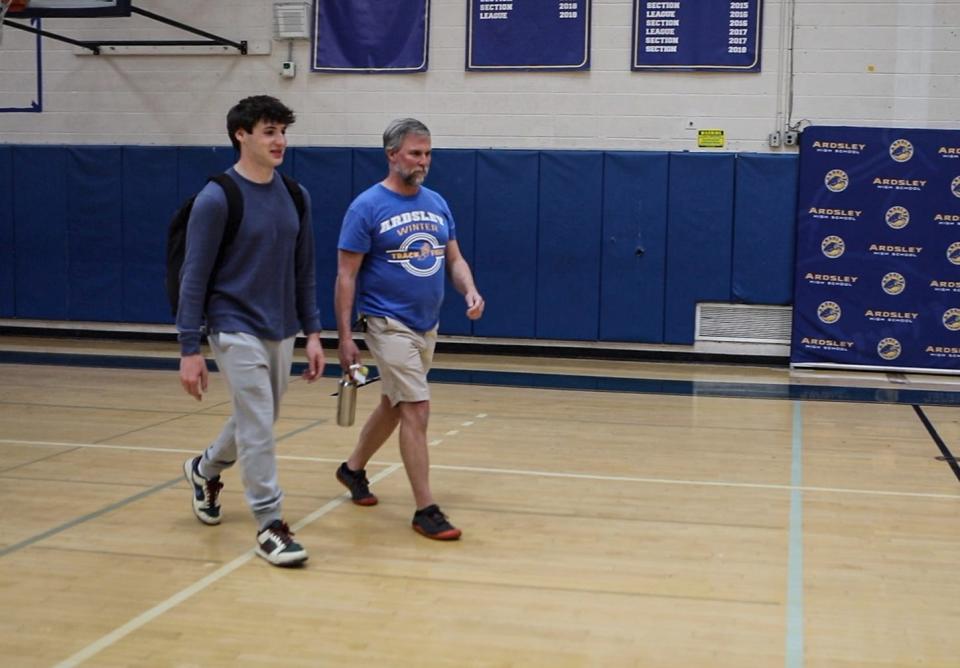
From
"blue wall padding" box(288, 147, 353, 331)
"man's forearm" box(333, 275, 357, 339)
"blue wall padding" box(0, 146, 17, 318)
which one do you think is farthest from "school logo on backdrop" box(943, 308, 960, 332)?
"blue wall padding" box(0, 146, 17, 318)

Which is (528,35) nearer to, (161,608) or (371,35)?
(371,35)

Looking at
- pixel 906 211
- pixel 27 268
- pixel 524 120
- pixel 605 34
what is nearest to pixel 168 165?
pixel 27 268

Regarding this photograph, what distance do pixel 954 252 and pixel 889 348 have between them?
43.4 inches

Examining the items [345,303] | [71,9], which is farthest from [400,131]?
[71,9]

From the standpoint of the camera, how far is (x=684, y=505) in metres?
5.17

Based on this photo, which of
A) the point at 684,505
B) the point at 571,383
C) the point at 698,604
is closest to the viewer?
the point at 698,604

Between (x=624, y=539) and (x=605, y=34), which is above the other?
(x=605, y=34)

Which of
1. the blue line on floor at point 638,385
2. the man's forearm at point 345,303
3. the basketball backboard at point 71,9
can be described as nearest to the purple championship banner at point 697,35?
the blue line on floor at point 638,385

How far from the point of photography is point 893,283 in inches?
424

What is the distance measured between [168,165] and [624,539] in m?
9.03

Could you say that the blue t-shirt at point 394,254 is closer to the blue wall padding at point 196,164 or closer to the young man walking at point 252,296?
the young man walking at point 252,296

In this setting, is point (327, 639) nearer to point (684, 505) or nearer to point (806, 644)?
point (806, 644)

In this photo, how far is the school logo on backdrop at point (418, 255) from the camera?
4520mm

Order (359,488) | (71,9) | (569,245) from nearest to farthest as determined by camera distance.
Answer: (359,488), (71,9), (569,245)
